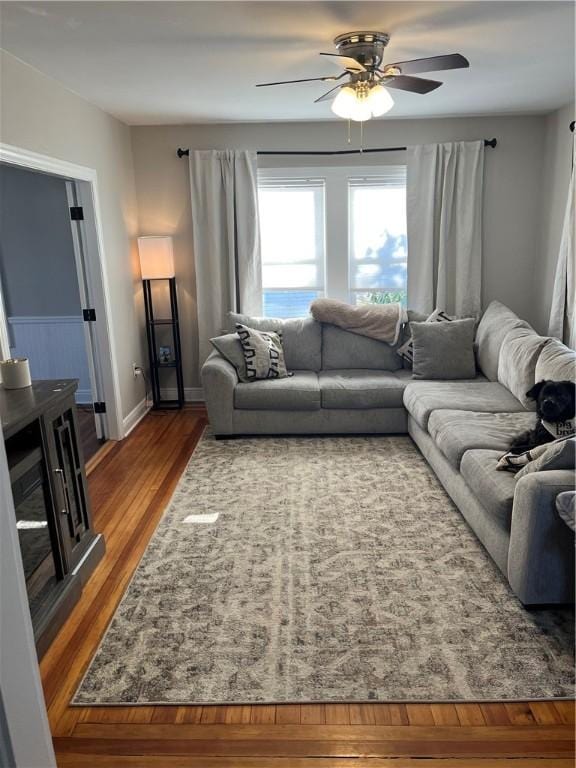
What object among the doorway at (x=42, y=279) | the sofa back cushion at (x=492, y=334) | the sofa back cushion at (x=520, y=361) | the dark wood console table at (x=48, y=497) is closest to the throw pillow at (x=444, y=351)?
the sofa back cushion at (x=492, y=334)

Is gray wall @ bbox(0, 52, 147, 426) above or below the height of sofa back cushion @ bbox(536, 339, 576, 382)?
above

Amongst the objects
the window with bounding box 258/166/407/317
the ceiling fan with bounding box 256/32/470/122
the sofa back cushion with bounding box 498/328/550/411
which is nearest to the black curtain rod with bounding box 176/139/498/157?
the window with bounding box 258/166/407/317

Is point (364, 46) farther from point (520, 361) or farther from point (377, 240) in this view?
point (377, 240)

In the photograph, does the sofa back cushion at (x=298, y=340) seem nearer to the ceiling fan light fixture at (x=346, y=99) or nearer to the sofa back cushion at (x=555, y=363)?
the sofa back cushion at (x=555, y=363)

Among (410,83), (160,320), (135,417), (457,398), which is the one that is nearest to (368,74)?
(410,83)

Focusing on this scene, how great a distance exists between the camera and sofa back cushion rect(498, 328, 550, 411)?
3.54m

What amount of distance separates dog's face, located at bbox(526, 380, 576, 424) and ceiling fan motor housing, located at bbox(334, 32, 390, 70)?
1.88 meters

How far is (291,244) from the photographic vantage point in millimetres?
5316

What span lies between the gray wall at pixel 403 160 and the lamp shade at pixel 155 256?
0.34 m

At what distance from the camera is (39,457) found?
228 centimetres

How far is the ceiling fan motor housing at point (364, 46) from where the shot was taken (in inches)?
109

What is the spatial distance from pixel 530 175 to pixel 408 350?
201cm

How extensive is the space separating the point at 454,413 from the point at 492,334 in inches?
47.0

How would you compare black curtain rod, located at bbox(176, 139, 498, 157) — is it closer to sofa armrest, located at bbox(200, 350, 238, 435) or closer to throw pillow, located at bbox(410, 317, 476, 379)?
throw pillow, located at bbox(410, 317, 476, 379)
